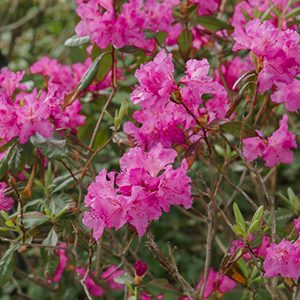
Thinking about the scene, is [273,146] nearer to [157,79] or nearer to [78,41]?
[157,79]

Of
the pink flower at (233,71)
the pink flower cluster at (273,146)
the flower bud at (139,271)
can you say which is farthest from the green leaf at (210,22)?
the flower bud at (139,271)

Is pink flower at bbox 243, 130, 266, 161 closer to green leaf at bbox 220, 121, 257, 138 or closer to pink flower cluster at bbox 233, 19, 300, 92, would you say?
green leaf at bbox 220, 121, 257, 138

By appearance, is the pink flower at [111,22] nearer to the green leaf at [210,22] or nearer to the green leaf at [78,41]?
the green leaf at [78,41]

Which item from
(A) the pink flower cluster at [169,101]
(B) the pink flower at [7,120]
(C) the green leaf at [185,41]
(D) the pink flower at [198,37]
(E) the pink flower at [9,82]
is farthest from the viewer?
(D) the pink flower at [198,37]

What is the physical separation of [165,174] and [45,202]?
0.65 metres

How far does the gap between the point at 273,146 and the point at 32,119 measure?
624mm

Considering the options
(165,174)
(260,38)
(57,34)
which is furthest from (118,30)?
(57,34)

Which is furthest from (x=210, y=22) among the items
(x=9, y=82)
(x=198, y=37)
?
(x=9, y=82)

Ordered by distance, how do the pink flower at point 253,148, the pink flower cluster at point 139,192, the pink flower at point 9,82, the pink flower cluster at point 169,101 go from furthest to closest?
the pink flower at point 9,82 → the pink flower at point 253,148 → the pink flower cluster at point 169,101 → the pink flower cluster at point 139,192

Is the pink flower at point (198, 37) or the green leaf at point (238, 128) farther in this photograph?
the pink flower at point (198, 37)

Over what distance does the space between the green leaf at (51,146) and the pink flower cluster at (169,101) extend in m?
0.16

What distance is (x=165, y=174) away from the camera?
1.47 meters

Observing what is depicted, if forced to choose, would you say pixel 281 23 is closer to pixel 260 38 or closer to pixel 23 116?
pixel 260 38

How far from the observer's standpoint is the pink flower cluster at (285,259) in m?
1.56
